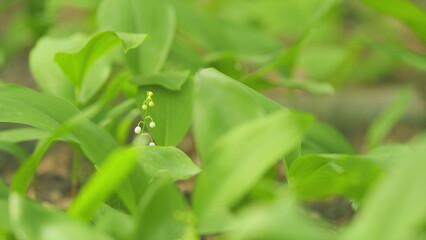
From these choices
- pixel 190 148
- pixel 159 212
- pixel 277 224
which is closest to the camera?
pixel 277 224

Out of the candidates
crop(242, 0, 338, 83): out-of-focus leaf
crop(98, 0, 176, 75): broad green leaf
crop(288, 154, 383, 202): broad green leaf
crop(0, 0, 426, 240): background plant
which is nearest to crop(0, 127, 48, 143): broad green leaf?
crop(0, 0, 426, 240): background plant

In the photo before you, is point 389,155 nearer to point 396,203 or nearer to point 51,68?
point 396,203

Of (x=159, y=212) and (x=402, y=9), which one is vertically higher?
(x=402, y=9)

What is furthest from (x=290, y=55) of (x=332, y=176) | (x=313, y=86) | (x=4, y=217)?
(x=4, y=217)

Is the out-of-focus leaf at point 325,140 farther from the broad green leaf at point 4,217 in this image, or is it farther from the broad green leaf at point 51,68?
the broad green leaf at point 4,217

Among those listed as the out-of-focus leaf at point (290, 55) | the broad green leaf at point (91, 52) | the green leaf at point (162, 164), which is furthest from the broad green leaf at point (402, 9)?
the green leaf at point (162, 164)

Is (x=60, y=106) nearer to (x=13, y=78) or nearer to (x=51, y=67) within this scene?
(x=51, y=67)

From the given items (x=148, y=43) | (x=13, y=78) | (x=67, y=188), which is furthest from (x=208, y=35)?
(x=13, y=78)
